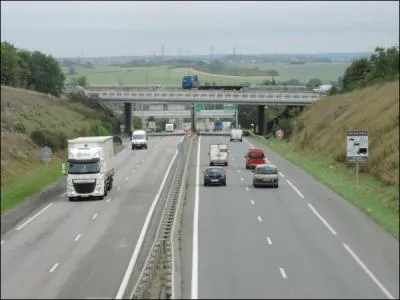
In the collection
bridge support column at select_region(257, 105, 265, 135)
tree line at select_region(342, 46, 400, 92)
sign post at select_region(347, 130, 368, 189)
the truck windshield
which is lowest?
bridge support column at select_region(257, 105, 265, 135)

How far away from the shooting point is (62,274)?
81.6 feet

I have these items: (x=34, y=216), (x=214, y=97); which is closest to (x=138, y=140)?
(x=214, y=97)

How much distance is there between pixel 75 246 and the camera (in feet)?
101

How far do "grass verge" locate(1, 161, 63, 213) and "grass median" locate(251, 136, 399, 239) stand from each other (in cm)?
1657

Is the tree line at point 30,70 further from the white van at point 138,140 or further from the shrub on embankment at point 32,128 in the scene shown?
the white van at point 138,140

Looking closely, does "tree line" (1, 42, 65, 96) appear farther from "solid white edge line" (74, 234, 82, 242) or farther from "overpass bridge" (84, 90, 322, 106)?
"solid white edge line" (74, 234, 82, 242)

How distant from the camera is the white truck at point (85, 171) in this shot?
152ft

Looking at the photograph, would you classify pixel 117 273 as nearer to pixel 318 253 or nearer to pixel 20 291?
pixel 20 291

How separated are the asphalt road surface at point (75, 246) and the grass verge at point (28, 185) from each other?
1648 millimetres

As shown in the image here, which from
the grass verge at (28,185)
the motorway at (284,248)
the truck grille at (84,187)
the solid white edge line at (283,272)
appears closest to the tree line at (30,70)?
the grass verge at (28,185)

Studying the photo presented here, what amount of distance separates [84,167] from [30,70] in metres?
80.3

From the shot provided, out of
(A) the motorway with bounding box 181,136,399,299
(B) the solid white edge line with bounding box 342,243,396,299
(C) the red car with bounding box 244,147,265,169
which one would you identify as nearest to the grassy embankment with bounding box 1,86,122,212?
(A) the motorway with bounding box 181,136,399,299

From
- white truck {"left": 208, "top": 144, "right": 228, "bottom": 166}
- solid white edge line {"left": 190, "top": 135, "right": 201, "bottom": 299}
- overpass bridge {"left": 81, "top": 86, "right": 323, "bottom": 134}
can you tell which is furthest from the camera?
overpass bridge {"left": 81, "top": 86, "right": 323, "bottom": 134}

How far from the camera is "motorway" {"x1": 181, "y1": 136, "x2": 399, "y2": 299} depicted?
22719 millimetres
